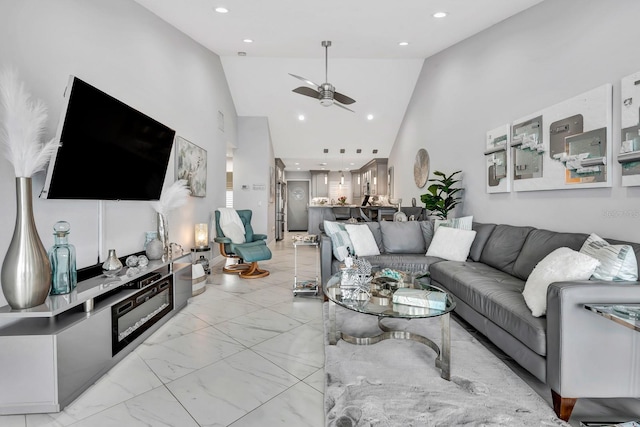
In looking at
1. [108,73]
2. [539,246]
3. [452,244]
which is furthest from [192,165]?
[539,246]

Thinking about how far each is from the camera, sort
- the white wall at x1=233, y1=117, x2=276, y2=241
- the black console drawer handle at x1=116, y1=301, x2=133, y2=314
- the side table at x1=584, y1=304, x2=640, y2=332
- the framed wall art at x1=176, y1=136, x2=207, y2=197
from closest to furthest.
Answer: the side table at x1=584, y1=304, x2=640, y2=332 → the black console drawer handle at x1=116, y1=301, x2=133, y2=314 → the framed wall art at x1=176, y1=136, x2=207, y2=197 → the white wall at x1=233, y1=117, x2=276, y2=241

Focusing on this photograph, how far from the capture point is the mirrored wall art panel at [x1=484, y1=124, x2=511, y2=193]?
3.48 metres

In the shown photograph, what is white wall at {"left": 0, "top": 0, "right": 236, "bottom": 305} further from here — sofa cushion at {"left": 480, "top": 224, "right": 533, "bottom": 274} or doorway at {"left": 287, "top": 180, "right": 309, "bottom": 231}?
doorway at {"left": 287, "top": 180, "right": 309, "bottom": 231}

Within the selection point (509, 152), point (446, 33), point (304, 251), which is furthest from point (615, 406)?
point (304, 251)

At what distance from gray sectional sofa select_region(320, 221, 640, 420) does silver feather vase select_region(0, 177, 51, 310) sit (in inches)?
106

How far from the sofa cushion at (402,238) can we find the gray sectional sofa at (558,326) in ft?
3.27

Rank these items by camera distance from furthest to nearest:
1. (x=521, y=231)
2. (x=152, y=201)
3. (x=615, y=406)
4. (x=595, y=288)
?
(x=152, y=201) < (x=521, y=231) < (x=615, y=406) < (x=595, y=288)

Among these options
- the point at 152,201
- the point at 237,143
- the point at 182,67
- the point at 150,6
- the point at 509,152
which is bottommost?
the point at 152,201

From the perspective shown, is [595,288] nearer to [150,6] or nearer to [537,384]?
[537,384]

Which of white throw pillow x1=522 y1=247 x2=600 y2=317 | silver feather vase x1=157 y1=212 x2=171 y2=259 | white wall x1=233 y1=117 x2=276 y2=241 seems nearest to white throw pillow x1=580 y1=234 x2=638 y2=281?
white throw pillow x1=522 y1=247 x2=600 y2=317

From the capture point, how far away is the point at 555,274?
1.88 m

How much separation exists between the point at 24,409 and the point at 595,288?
291 centimetres

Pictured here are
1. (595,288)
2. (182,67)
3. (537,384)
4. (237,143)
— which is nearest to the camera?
(595,288)

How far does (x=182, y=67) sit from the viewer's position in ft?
13.3
